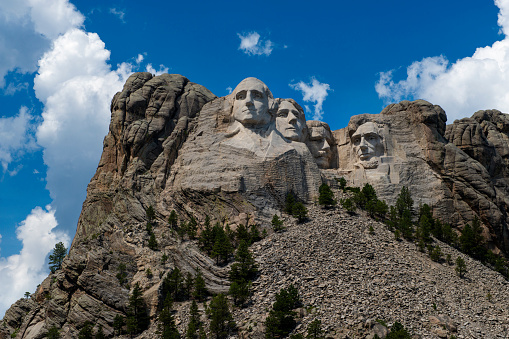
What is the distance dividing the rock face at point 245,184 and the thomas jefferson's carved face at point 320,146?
11 centimetres

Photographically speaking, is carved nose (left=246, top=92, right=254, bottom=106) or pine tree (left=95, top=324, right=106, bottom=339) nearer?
pine tree (left=95, top=324, right=106, bottom=339)

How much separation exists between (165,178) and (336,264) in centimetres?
1674

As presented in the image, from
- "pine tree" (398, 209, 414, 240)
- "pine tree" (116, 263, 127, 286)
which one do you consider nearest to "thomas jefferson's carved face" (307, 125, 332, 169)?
"pine tree" (398, 209, 414, 240)

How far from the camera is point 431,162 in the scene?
63438 mm

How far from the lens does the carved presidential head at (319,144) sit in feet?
215

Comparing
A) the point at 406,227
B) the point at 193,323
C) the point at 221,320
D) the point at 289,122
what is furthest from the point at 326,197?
the point at 193,323

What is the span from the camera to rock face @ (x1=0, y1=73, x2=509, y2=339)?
163 feet

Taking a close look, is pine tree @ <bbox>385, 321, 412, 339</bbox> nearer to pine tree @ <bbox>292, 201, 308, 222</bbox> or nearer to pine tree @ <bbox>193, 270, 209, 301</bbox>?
pine tree @ <bbox>193, 270, 209, 301</bbox>

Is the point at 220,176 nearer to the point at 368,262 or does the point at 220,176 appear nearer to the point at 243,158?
the point at 243,158

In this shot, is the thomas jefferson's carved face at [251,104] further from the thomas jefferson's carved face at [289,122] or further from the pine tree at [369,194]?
the pine tree at [369,194]

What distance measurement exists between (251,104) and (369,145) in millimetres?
11222

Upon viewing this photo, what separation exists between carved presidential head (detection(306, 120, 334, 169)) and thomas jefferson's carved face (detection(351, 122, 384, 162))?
265 cm

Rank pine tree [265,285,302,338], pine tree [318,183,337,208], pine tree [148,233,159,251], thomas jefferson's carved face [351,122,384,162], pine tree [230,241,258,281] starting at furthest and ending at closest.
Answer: thomas jefferson's carved face [351,122,384,162] → pine tree [318,183,337,208] → pine tree [148,233,159,251] → pine tree [230,241,258,281] → pine tree [265,285,302,338]

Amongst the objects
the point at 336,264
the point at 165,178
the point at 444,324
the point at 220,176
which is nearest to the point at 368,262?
the point at 336,264
